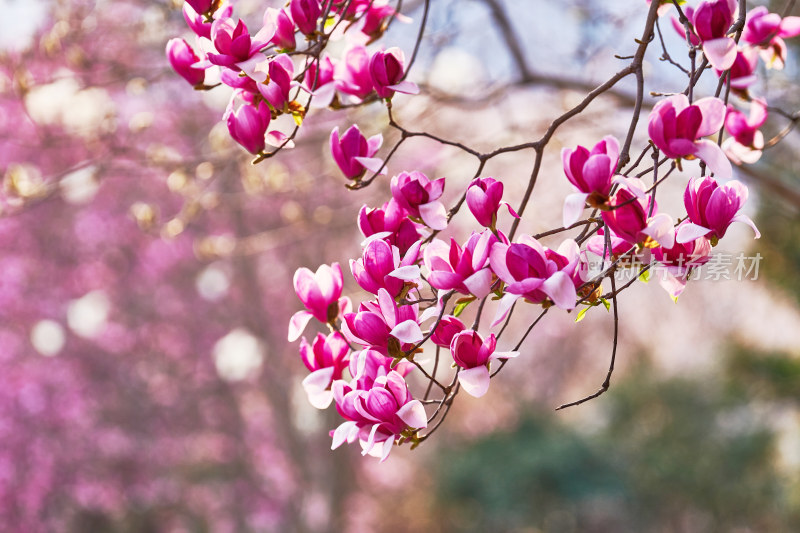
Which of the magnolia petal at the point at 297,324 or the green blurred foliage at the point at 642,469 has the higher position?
the magnolia petal at the point at 297,324

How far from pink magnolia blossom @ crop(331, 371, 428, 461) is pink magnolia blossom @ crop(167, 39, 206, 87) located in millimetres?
566

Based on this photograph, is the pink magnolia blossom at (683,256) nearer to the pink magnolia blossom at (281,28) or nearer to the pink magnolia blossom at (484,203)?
the pink magnolia blossom at (484,203)

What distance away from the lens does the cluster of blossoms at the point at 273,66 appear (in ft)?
3.33

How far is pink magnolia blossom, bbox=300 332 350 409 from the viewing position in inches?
39.7

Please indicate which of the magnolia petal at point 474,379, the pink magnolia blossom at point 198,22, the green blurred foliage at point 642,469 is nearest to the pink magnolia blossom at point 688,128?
the magnolia petal at point 474,379

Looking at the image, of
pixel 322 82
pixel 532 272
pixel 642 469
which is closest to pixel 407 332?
pixel 532 272

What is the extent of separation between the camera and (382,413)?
34.6 inches

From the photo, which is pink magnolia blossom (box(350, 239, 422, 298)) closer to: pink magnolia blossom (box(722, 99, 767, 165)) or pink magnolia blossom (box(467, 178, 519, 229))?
pink magnolia blossom (box(467, 178, 519, 229))

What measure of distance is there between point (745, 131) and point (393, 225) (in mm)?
667

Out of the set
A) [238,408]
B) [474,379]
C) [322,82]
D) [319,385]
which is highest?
[322,82]

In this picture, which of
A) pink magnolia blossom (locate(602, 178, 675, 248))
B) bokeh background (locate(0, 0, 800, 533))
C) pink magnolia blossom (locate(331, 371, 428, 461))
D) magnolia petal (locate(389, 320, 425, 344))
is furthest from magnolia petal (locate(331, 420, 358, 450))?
bokeh background (locate(0, 0, 800, 533))

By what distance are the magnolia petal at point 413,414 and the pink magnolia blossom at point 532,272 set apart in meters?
0.14

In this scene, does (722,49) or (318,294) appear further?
(318,294)

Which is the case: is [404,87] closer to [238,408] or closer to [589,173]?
[589,173]
